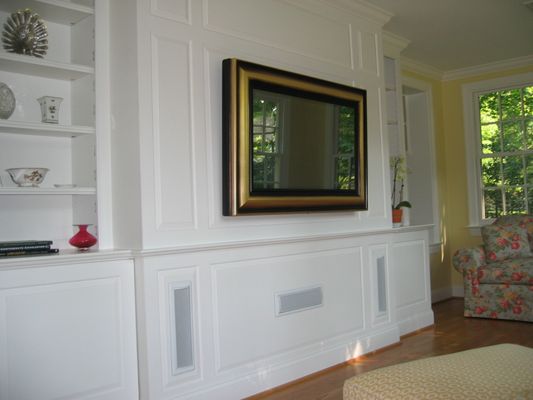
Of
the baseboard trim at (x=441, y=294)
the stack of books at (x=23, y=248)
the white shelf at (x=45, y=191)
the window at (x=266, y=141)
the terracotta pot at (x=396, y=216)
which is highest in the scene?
the window at (x=266, y=141)

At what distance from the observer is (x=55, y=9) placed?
259 centimetres

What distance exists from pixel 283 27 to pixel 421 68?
2892 millimetres

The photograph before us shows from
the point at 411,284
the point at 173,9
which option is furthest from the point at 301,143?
the point at 411,284

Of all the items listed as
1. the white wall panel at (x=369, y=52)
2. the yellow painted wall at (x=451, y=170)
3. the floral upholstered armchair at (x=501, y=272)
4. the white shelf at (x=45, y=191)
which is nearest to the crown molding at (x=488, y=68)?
the yellow painted wall at (x=451, y=170)

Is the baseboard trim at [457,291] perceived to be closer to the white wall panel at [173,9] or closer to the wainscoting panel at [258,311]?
the wainscoting panel at [258,311]

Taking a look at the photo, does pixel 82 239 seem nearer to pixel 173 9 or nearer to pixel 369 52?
pixel 173 9

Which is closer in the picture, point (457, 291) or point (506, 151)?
point (506, 151)

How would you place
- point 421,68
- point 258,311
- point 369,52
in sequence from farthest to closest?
point 421,68, point 369,52, point 258,311

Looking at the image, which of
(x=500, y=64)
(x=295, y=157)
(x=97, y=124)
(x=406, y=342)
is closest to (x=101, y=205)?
(x=97, y=124)

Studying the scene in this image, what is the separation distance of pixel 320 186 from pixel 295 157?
1.03ft

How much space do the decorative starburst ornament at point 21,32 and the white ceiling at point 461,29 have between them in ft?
7.99

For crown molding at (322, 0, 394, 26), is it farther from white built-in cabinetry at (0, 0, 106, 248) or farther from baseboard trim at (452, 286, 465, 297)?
baseboard trim at (452, 286, 465, 297)

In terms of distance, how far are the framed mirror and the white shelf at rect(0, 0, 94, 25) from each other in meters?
0.78

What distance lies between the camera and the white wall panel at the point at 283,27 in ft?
9.60
